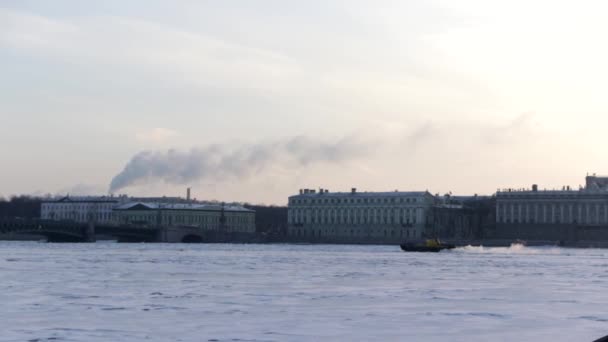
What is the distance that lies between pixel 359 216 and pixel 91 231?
49174mm

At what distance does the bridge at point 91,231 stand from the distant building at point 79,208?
4766 cm

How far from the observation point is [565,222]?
149625 mm

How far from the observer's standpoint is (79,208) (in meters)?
196

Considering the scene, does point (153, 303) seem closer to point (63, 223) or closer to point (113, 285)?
point (113, 285)

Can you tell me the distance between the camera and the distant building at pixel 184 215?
172375mm

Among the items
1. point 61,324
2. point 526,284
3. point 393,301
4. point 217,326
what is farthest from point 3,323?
point 526,284

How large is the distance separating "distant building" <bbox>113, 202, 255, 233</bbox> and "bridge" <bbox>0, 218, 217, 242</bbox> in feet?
90.9

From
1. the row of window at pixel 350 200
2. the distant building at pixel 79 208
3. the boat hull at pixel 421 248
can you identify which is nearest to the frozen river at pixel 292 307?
the boat hull at pixel 421 248

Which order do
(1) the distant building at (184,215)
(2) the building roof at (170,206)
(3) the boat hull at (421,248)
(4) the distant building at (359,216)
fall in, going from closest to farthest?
(3) the boat hull at (421,248), (4) the distant building at (359,216), (1) the distant building at (184,215), (2) the building roof at (170,206)

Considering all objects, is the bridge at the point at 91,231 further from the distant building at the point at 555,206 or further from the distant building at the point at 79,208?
the distant building at the point at 79,208

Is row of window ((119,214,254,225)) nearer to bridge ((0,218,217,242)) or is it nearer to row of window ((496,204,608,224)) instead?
bridge ((0,218,217,242))

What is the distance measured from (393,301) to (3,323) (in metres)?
11.3

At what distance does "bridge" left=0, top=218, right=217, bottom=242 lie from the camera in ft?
360

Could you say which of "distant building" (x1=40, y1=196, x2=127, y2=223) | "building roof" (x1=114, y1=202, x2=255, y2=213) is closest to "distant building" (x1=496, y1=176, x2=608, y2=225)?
"building roof" (x1=114, y1=202, x2=255, y2=213)
